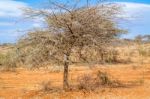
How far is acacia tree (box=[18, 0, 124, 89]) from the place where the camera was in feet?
65.0

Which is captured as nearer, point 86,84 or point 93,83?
point 86,84

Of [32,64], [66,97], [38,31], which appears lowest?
[66,97]

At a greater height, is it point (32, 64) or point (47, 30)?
point (47, 30)

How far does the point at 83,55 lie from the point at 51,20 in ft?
7.14

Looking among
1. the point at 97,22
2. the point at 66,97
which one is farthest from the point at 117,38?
the point at 66,97

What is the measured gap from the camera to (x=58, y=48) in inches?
785

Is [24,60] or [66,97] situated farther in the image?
[24,60]

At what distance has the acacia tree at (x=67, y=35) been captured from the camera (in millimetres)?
19797

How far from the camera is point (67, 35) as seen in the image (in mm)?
20297

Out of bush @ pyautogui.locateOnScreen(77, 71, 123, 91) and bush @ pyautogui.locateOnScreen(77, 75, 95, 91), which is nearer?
bush @ pyautogui.locateOnScreen(77, 75, 95, 91)

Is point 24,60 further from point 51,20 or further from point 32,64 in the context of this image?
point 51,20

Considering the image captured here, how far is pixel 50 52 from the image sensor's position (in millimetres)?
19688

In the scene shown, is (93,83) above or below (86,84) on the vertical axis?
below

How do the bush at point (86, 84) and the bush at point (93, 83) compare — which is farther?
the bush at point (93, 83)
